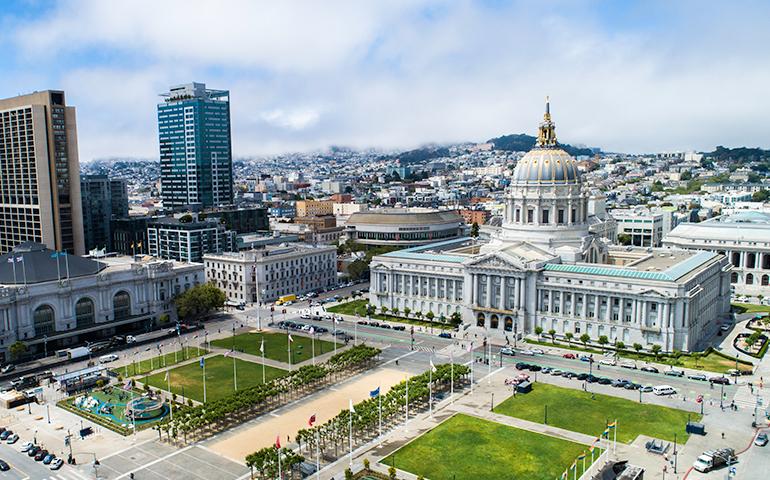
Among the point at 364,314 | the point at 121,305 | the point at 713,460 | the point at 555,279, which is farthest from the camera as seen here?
→ the point at 364,314

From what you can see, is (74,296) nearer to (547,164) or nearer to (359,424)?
(359,424)

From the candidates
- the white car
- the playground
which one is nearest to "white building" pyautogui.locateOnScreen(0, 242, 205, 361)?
the white car

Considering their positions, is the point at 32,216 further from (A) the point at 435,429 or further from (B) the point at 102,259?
(A) the point at 435,429

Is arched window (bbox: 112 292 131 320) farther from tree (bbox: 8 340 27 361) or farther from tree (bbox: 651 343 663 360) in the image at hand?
tree (bbox: 651 343 663 360)

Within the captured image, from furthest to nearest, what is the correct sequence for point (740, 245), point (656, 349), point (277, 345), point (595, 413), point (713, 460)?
1. point (740, 245)
2. point (277, 345)
3. point (656, 349)
4. point (595, 413)
5. point (713, 460)

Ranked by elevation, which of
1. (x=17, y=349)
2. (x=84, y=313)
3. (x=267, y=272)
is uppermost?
(x=267, y=272)

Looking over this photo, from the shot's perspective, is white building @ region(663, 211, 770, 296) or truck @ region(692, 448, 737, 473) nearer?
truck @ region(692, 448, 737, 473)

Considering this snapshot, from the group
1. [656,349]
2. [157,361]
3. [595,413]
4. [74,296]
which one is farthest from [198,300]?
[656,349]
